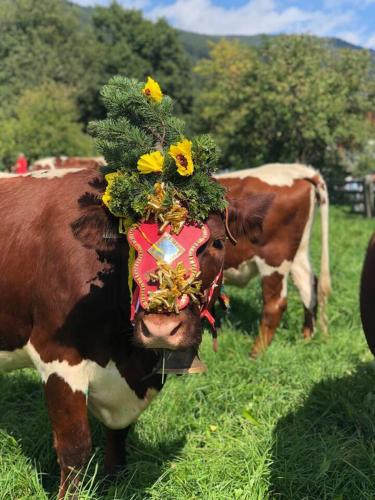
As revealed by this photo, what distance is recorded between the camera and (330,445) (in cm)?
291

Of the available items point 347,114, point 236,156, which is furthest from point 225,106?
point 347,114

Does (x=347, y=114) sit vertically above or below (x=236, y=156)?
above

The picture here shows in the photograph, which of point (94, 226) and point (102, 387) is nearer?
point (94, 226)

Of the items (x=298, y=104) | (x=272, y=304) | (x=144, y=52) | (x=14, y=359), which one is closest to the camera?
(x=14, y=359)

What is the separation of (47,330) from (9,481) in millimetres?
831

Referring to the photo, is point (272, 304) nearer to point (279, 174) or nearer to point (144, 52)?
point (279, 174)

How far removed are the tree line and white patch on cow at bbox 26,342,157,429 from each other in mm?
14566

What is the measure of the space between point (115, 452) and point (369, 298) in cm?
153

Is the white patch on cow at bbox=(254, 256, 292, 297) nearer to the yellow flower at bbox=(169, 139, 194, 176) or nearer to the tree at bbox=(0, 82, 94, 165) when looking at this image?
the yellow flower at bbox=(169, 139, 194, 176)

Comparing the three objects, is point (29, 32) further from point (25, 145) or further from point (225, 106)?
point (225, 106)

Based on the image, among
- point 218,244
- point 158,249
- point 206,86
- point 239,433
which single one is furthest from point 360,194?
point 158,249

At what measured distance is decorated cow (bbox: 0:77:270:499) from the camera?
5.96ft

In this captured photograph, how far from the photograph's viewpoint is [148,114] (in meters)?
2.01

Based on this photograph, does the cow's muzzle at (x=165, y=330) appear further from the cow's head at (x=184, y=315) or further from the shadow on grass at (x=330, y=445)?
the shadow on grass at (x=330, y=445)
